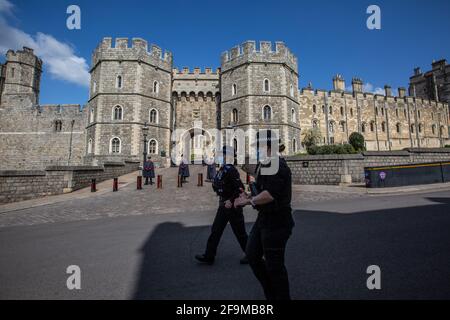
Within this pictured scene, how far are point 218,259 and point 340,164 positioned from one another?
1189 centimetres

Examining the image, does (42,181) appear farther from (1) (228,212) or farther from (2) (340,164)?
(2) (340,164)

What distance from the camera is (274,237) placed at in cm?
210

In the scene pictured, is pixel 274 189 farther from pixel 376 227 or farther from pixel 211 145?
pixel 211 145

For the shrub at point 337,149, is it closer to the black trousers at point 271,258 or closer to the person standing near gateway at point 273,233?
the person standing near gateway at point 273,233

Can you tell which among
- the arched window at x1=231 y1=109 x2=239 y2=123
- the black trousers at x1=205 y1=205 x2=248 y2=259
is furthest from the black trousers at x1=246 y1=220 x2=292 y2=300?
the arched window at x1=231 y1=109 x2=239 y2=123

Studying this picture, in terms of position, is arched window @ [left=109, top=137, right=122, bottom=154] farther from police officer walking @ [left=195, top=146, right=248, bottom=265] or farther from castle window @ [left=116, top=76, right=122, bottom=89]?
police officer walking @ [left=195, top=146, right=248, bottom=265]

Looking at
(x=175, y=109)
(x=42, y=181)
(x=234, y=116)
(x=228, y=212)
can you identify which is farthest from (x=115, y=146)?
(x=228, y=212)

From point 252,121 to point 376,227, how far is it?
760 inches

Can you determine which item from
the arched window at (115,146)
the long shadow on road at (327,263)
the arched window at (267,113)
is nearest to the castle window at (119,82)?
the arched window at (115,146)

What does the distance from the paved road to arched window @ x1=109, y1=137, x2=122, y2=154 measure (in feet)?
58.0

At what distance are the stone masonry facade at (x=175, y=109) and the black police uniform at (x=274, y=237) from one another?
20.3 meters

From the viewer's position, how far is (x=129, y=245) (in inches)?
169

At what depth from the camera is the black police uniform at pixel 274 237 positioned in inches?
80.7

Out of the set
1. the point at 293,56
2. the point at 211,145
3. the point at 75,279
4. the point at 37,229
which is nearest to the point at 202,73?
the point at 211,145
